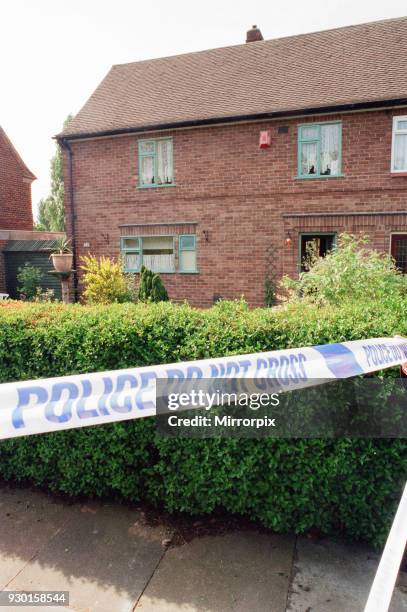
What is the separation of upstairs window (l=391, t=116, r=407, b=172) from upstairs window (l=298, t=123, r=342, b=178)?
141 cm

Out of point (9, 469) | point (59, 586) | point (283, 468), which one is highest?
point (283, 468)

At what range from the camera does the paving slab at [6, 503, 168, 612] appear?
106 inches

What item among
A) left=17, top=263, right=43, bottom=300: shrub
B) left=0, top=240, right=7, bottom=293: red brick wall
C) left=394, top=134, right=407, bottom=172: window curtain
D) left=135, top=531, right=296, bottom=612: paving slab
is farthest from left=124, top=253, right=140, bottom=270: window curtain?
left=135, top=531, right=296, bottom=612: paving slab

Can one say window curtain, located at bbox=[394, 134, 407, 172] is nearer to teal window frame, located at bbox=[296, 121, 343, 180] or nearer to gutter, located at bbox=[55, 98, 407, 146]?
gutter, located at bbox=[55, 98, 407, 146]

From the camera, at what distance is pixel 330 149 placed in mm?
12461

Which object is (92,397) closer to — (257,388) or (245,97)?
(257,388)

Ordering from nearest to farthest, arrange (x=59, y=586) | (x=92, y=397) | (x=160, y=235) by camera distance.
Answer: (x=92, y=397)
(x=59, y=586)
(x=160, y=235)

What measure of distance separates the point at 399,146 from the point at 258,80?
5307 millimetres

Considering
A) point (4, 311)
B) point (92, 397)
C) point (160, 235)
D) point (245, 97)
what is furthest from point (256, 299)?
point (92, 397)

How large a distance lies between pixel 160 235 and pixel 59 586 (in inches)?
481

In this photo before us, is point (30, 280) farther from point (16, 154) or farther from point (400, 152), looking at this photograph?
point (400, 152)

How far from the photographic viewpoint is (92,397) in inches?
102

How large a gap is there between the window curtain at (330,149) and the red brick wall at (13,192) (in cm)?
1410

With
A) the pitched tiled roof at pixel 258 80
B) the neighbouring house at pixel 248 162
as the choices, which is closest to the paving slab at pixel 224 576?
the neighbouring house at pixel 248 162
